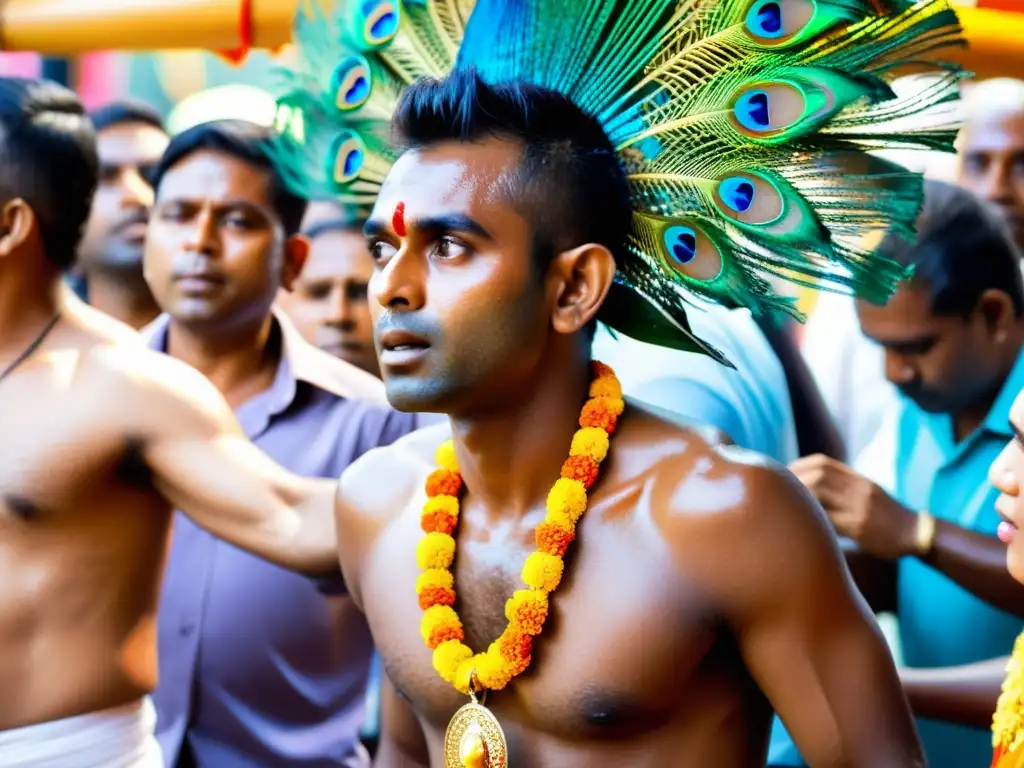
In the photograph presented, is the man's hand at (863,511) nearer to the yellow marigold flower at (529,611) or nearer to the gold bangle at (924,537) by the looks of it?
the gold bangle at (924,537)

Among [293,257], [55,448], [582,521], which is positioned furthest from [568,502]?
[293,257]

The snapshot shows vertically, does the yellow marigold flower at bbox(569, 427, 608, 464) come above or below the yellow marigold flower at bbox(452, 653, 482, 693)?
above

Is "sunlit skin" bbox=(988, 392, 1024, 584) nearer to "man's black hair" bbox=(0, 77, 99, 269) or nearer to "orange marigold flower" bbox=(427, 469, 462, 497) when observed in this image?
"orange marigold flower" bbox=(427, 469, 462, 497)

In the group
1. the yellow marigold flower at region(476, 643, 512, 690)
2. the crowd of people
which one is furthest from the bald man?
the yellow marigold flower at region(476, 643, 512, 690)

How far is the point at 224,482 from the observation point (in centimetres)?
249

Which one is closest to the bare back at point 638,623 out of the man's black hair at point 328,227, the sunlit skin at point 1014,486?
the sunlit skin at point 1014,486

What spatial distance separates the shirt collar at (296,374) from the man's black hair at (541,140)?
4.72 feet

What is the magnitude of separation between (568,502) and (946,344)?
1.47 meters

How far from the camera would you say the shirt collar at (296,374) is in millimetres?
3494

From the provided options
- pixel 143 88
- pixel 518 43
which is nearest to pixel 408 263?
pixel 518 43

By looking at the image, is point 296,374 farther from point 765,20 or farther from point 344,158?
point 765,20

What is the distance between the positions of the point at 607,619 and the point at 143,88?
19.6 feet

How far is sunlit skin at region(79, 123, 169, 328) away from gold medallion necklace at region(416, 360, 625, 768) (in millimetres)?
2474

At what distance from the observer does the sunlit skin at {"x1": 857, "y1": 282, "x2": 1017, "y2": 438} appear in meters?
3.21
